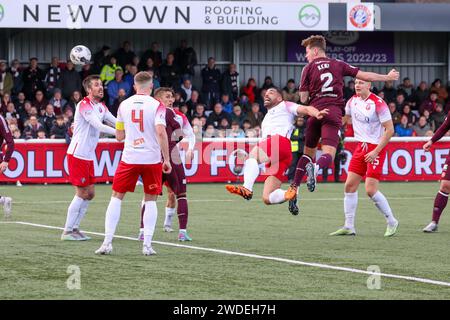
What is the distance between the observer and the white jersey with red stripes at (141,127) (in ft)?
38.0

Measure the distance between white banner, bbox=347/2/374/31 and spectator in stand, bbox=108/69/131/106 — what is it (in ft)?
23.0

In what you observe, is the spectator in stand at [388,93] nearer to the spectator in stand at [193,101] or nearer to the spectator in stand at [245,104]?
the spectator in stand at [245,104]

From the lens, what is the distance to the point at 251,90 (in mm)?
33062

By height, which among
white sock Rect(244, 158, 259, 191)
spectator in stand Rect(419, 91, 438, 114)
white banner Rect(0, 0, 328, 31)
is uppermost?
white banner Rect(0, 0, 328, 31)

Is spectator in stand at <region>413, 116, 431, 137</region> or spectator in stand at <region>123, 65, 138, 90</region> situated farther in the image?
spectator in stand at <region>413, 116, 431, 137</region>

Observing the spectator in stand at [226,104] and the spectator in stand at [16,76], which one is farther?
the spectator in stand at [226,104]

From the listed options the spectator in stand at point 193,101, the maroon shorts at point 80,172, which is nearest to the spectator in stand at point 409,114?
the spectator in stand at point 193,101

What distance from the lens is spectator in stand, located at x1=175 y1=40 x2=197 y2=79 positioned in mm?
32469

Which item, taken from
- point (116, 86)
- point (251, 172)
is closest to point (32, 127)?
point (116, 86)

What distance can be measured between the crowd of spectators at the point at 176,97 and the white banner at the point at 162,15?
3.91ft

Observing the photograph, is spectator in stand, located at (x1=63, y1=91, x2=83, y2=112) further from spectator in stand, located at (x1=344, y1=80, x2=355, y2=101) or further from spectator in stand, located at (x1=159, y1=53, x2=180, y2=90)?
spectator in stand, located at (x1=344, y1=80, x2=355, y2=101)

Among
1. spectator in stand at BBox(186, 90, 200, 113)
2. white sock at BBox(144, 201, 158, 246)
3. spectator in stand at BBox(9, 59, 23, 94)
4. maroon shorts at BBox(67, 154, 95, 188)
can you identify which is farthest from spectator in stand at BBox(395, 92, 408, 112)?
white sock at BBox(144, 201, 158, 246)

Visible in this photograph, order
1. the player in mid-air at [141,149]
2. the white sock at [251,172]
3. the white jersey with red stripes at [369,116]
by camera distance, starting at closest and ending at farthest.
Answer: the player in mid-air at [141,149] → the white sock at [251,172] → the white jersey with red stripes at [369,116]
